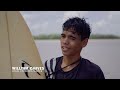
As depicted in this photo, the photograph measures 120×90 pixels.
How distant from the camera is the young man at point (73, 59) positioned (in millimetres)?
3566

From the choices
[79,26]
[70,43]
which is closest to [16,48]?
[70,43]

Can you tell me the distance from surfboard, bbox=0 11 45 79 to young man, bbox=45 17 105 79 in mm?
225

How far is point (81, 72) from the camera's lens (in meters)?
3.62

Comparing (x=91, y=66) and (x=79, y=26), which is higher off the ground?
(x=79, y=26)

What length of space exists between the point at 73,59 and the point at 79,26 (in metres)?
0.46

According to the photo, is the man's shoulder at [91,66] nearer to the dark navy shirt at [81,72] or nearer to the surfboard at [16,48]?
the dark navy shirt at [81,72]

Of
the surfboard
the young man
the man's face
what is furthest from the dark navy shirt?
the surfboard

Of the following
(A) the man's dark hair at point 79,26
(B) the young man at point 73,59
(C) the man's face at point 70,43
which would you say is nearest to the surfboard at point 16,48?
(B) the young man at point 73,59

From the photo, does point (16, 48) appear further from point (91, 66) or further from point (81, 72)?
point (91, 66)

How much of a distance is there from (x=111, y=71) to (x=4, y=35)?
1.54m
